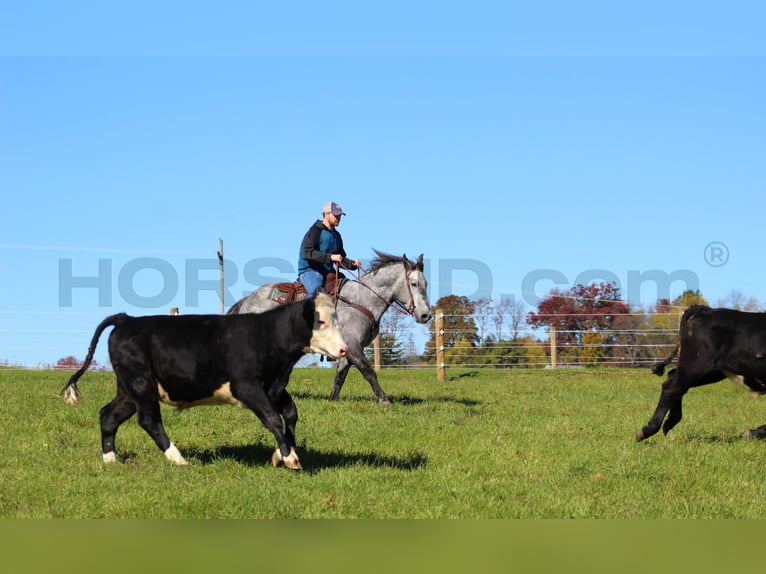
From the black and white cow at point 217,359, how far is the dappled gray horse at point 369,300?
604cm

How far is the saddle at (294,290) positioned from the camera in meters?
14.1

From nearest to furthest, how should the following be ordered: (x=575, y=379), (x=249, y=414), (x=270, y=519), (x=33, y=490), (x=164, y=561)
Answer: (x=164, y=561)
(x=270, y=519)
(x=33, y=490)
(x=249, y=414)
(x=575, y=379)

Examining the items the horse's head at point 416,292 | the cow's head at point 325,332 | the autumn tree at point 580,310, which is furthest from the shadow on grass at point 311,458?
the autumn tree at point 580,310

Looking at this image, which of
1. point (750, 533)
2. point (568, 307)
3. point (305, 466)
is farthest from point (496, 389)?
point (568, 307)

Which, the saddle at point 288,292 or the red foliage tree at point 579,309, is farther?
the red foliage tree at point 579,309

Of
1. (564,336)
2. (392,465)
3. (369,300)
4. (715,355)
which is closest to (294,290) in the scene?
(369,300)

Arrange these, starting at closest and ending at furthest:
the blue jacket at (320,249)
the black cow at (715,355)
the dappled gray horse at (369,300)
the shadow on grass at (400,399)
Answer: the black cow at (715,355) < the blue jacket at (320,249) < the shadow on grass at (400,399) < the dappled gray horse at (369,300)

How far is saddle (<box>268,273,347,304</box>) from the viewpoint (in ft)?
46.3

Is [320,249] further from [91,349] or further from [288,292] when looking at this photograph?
[91,349]

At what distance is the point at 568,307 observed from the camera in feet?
147

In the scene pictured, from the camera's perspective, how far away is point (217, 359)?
315 inches

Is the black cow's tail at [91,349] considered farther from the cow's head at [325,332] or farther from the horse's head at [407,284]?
the horse's head at [407,284]

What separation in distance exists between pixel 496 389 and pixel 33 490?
12.5 m

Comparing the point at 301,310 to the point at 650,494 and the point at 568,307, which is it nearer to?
the point at 650,494
